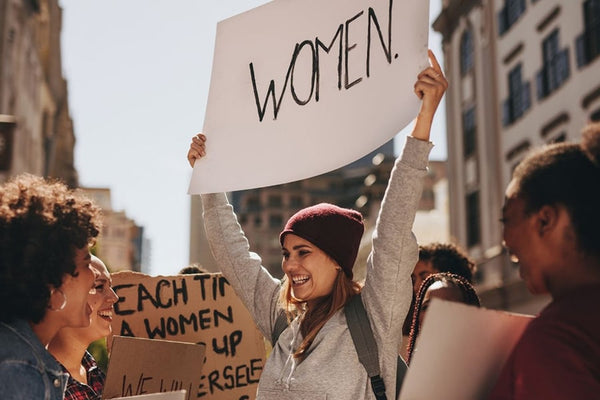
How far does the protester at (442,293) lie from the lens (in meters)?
3.14

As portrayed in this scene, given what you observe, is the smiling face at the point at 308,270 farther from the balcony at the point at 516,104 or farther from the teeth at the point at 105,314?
the balcony at the point at 516,104

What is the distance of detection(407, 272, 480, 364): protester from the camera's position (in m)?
3.14

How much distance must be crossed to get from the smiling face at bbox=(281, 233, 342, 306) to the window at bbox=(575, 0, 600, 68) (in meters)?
15.0

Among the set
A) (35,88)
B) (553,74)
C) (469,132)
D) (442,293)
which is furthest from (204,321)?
(35,88)

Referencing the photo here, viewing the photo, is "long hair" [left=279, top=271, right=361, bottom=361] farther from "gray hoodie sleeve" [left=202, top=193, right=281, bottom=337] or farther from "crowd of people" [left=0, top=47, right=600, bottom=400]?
"gray hoodie sleeve" [left=202, top=193, right=281, bottom=337]

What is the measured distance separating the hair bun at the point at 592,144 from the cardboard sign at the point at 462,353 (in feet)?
1.22

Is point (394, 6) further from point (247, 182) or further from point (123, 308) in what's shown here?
point (123, 308)

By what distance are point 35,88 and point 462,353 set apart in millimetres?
30229

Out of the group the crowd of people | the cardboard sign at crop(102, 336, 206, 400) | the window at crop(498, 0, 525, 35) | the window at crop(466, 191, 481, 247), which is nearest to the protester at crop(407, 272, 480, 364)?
the crowd of people

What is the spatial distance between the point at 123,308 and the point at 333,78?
4.46ft

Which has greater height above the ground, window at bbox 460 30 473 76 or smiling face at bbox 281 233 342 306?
window at bbox 460 30 473 76

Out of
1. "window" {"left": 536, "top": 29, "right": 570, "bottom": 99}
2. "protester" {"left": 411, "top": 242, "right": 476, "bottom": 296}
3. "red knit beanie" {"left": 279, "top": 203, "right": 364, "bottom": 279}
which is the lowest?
"protester" {"left": 411, "top": 242, "right": 476, "bottom": 296}

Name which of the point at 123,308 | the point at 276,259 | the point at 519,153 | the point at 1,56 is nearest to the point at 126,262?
the point at 276,259

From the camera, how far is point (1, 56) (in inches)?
904
